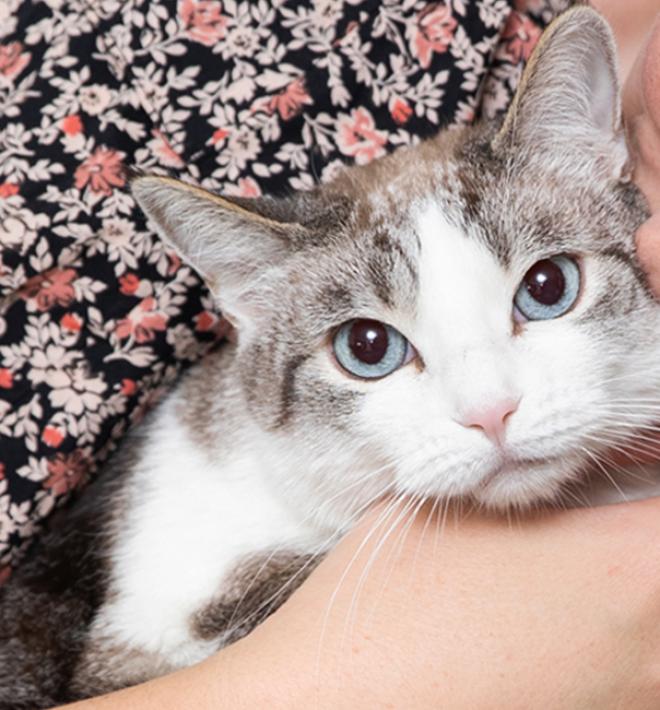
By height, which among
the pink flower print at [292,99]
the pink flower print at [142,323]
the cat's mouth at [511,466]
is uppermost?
the pink flower print at [292,99]

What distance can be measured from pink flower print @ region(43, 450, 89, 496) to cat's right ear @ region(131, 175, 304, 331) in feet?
1.73

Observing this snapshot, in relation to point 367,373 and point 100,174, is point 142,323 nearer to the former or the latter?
point 100,174

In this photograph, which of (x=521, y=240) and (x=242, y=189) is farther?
(x=242, y=189)

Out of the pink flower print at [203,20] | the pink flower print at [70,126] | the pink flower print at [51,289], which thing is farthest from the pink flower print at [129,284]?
the pink flower print at [203,20]

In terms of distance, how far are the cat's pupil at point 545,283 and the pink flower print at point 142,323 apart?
3.03ft

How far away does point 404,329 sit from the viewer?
5.66 feet

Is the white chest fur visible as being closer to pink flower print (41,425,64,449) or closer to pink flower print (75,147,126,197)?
pink flower print (41,425,64,449)

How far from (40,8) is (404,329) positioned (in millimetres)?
1302

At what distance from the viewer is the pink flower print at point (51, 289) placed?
2.18m

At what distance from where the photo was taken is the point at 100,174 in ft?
7.06

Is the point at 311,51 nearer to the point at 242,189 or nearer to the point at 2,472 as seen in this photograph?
the point at 242,189

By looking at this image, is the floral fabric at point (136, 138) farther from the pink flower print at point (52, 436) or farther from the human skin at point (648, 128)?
the human skin at point (648, 128)

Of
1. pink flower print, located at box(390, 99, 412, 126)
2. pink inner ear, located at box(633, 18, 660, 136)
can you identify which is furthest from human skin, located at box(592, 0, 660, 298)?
pink flower print, located at box(390, 99, 412, 126)

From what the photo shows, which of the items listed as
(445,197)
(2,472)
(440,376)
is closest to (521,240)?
(445,197)
